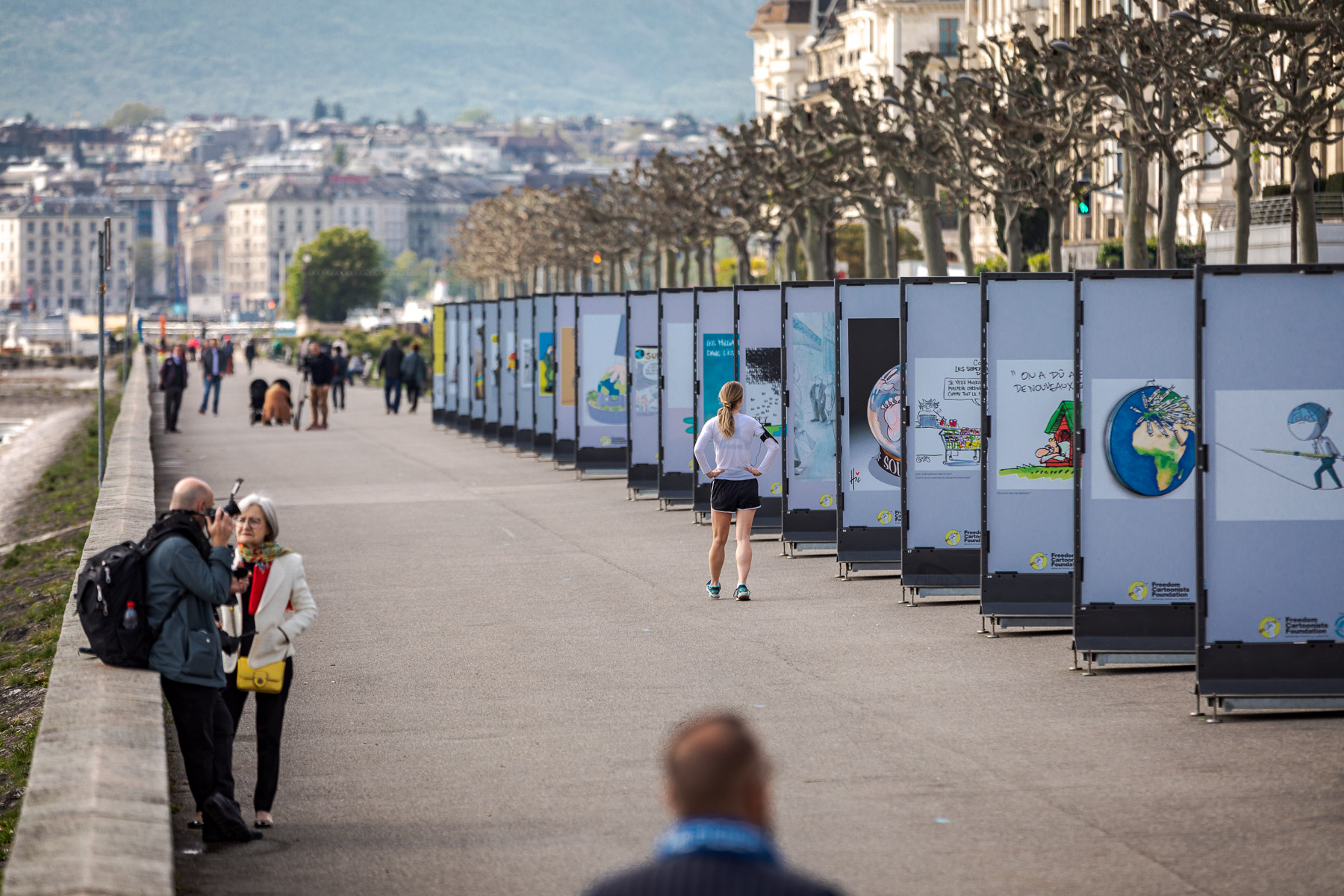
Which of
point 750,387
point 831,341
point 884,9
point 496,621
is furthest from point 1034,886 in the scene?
point 884,9

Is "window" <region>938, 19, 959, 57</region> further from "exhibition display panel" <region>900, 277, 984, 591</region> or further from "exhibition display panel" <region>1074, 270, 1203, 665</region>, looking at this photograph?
"exhibition display panel" <region>1074, 270, 1203, 665</region>

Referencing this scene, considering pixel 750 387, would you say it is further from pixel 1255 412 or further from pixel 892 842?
pixel 892 842

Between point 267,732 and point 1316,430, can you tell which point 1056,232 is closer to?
point 1316,430

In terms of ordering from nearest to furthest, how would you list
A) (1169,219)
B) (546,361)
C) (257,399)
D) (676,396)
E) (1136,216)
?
(676,396)
(1169,219)
(1136,216)
(546,361)
(257,399)

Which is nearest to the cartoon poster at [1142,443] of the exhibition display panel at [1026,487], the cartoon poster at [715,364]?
the exhibition display panel at [1026,487]

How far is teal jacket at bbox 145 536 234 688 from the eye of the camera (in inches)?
332

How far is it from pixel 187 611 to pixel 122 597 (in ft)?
0.87

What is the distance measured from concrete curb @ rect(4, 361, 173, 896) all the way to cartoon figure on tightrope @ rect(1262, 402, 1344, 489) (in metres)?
6.07

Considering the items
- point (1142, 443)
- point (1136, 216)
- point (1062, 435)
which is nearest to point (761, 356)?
point (1062, 435)

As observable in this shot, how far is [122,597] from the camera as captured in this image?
850 centimetres

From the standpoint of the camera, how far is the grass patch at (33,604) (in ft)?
39.7

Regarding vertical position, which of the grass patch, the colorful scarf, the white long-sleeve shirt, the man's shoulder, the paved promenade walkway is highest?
the white long-sleeve shirt

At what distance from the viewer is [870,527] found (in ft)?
57.7

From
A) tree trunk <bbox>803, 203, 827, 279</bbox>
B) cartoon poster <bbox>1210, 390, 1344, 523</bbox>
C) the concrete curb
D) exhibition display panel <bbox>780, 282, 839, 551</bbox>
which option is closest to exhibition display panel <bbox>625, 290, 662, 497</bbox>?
exhibition display panel <bbox>780, 282, 839, 551</bbox>
